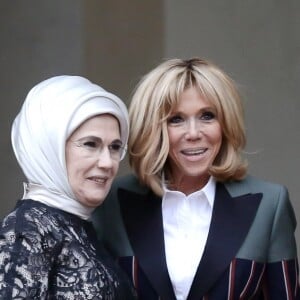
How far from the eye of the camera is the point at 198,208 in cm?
410

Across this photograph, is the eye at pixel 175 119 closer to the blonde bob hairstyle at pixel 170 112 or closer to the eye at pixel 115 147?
the blonde bob hairstyle at pixel 170 112

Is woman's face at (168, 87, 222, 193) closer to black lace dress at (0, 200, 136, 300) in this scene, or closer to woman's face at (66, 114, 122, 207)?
woman's face at (66, 114, 122, 207)

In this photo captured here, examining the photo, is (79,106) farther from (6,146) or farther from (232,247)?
(6,146)

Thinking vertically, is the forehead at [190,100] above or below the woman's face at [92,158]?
above

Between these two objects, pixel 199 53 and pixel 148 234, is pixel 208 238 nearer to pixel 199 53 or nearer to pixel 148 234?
pixel 148 234

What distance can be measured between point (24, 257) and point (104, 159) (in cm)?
46

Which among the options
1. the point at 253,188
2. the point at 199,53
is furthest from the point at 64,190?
the point at 199,53

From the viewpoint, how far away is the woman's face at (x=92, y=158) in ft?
12.0

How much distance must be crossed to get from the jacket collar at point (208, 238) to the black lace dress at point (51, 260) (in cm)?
25

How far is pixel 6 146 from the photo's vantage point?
264 inches

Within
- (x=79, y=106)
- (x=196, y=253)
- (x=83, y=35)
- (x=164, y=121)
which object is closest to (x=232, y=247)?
(x=196, y=253)

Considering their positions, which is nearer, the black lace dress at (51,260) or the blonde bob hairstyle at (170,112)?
the black lace dress at (51,260)

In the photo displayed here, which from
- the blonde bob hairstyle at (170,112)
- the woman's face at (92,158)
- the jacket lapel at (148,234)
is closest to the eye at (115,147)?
the woman's face at (92,158)

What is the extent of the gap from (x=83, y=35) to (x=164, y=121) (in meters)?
2.62
